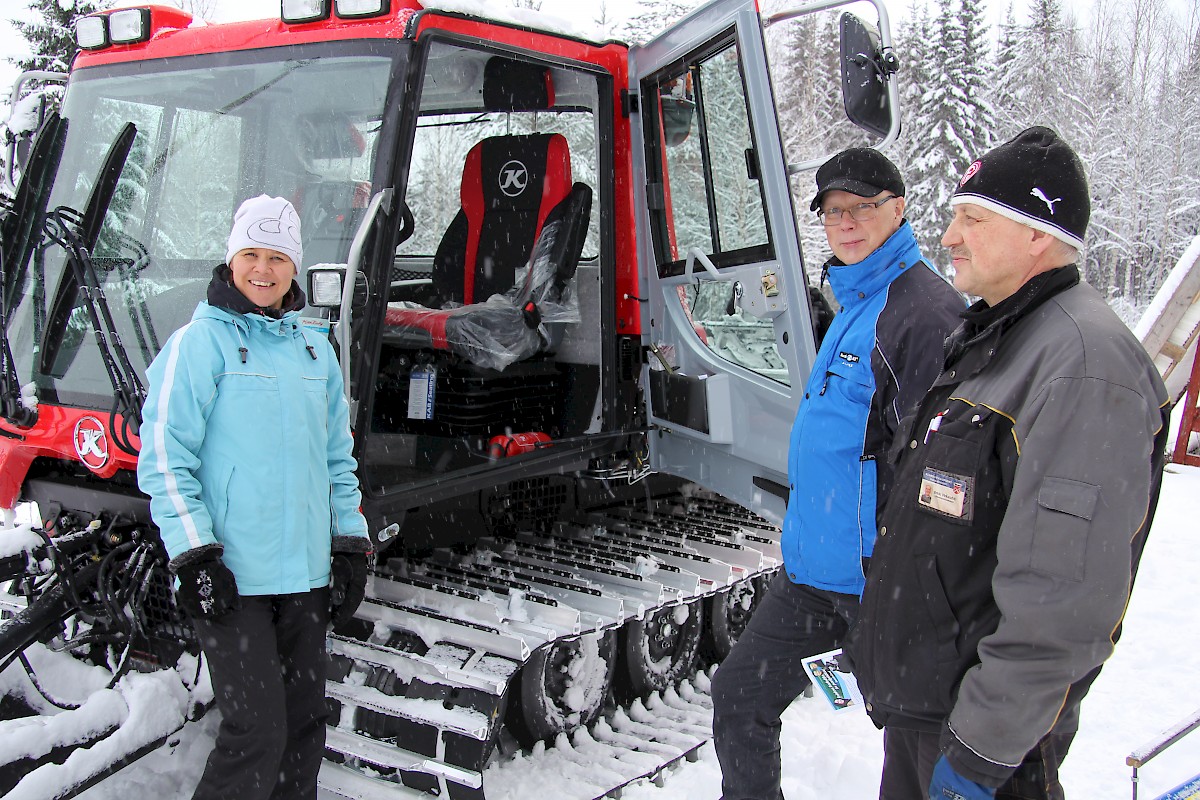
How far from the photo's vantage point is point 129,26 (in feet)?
11.6

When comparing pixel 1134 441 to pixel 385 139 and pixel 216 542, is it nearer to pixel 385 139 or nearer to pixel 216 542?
pixel 216 542

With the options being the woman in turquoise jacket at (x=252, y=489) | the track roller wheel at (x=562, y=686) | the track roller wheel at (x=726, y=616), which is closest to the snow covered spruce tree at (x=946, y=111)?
the track roller wheel at (x=726, y=616)

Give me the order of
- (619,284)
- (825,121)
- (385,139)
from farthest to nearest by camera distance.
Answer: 1. (825,121)
2. (619,284)
3. (385,139)

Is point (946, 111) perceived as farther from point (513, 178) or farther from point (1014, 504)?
point (1014, 504)

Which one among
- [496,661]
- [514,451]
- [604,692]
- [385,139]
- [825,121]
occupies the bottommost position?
[604,692]

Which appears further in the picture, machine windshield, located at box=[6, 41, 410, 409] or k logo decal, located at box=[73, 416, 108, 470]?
machine windshield, located at box=[6, 41, 410, 409]

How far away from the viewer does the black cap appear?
97.7 inches

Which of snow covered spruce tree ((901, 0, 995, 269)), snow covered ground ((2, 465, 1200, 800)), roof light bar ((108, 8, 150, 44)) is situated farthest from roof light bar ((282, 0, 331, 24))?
snow covered spruce tree ((901, 0, 995, 269))

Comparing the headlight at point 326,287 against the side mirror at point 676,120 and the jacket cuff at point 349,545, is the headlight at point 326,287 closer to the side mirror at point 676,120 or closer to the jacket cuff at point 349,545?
the jacket cuff at point 349,545

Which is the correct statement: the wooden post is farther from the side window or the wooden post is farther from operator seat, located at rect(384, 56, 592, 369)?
operator seat, located at rect(384, 56, 592, 369)

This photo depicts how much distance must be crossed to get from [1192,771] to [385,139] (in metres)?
3.55

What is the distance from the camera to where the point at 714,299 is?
379 centimetres

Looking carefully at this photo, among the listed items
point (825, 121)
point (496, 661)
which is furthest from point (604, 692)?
point (825, 121)

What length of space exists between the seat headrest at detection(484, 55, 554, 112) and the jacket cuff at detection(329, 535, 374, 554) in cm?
207
